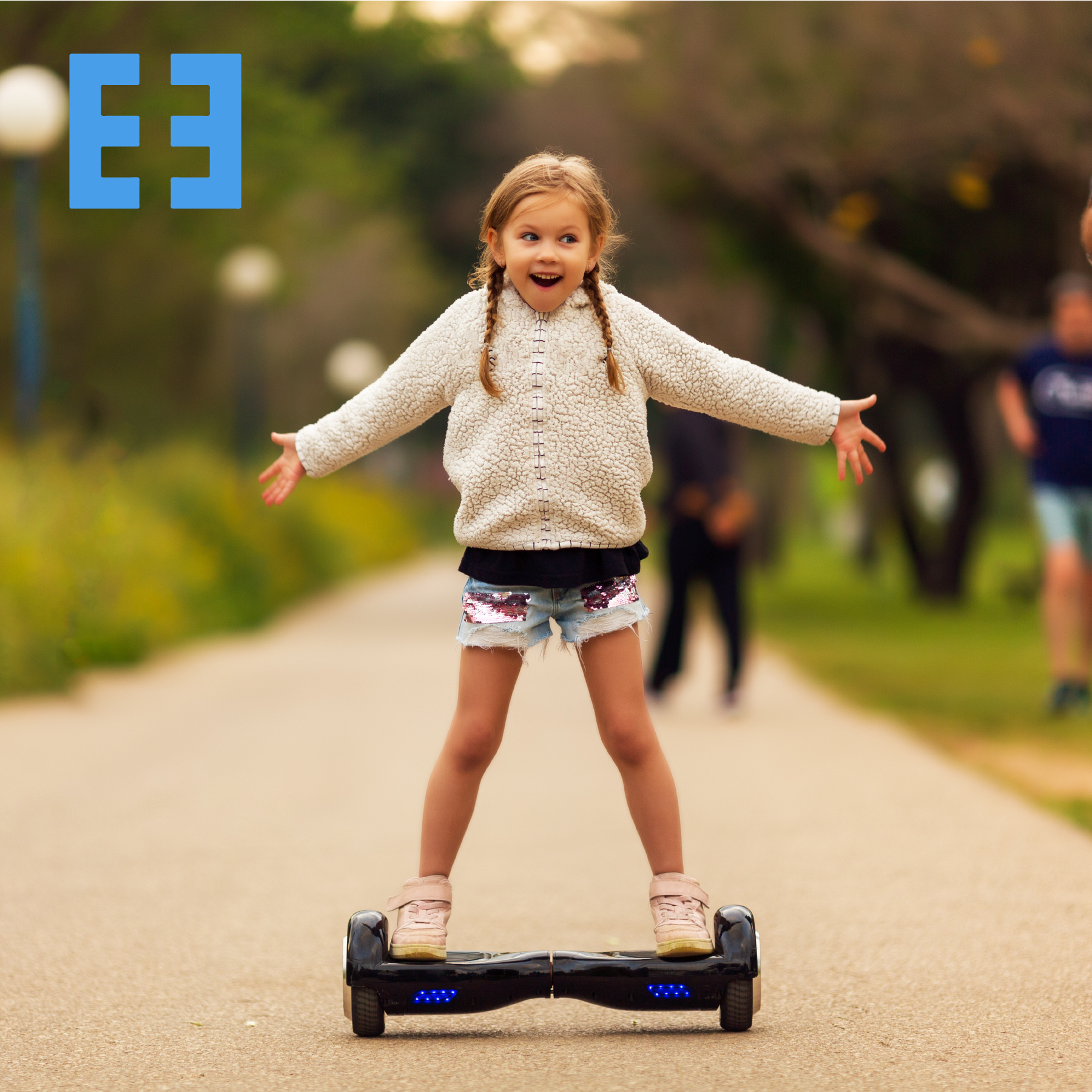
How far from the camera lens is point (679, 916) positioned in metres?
3.79

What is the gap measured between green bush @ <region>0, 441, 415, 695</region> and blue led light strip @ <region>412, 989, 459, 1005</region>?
21.6 feet

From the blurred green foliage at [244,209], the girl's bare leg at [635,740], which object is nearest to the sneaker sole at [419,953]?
the girl's bare leg at [635,740]

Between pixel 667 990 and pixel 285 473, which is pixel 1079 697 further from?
pixel 285 473

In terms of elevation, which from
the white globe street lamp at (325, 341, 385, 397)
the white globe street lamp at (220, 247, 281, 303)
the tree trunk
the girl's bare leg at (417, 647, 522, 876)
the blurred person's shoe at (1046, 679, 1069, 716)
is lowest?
the girl's bare leg at (417, 647, 522, 876)

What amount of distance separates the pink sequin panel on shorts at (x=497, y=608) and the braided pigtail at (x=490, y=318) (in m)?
0.42

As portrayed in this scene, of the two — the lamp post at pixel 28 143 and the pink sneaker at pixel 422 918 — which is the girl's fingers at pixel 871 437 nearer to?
the pink sneaker at pixel 422 918

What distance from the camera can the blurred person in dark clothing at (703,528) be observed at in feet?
31.0

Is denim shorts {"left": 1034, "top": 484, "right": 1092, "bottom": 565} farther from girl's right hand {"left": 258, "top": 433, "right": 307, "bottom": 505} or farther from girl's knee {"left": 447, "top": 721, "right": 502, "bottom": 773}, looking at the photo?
girl's right hand {"left": 258, "top": 433, "right": 307, "bottom": 505}

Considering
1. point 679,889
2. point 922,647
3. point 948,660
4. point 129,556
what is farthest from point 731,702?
point 679,889

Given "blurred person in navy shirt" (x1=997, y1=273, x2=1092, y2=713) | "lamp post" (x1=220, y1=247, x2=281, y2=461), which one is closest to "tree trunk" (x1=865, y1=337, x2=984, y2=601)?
"lamp post" (x1=220, y1=247, x2=281, y2=461)

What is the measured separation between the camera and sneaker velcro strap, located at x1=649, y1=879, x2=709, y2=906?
3.83 meters

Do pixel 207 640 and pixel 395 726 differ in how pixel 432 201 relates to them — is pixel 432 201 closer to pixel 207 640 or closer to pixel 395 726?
pixel 207 640

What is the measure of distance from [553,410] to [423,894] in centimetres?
106

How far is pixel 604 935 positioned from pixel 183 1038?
1263 mm
